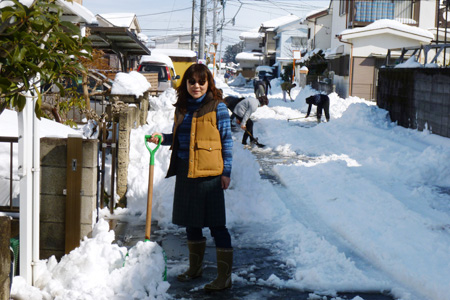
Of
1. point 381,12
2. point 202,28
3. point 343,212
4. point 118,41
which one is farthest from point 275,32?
point 343,212

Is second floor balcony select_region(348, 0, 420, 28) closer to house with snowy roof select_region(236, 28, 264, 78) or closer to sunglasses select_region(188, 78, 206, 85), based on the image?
sunglasses select_region(188, 78, 206, 85)

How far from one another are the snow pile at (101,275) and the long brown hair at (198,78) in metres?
1.23

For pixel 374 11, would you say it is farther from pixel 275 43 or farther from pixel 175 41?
pixel 175 41

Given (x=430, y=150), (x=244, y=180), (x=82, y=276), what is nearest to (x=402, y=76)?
(x=430, y=150)

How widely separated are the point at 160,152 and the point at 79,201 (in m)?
2.92

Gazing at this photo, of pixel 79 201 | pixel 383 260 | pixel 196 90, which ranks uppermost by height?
pixel 196 90

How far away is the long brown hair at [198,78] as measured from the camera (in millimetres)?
4930

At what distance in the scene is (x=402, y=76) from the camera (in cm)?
1858

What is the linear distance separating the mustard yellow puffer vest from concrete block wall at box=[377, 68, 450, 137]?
10.9m

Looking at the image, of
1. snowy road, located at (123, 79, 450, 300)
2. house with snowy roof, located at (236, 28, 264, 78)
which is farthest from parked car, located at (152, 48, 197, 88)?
house with snowy roof, located at (236, 28, 264, 78)

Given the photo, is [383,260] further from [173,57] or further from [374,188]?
[173,57]

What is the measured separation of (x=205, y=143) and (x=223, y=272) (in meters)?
1.08

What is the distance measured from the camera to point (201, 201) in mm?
4953

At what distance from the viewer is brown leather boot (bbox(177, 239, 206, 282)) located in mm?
5203
